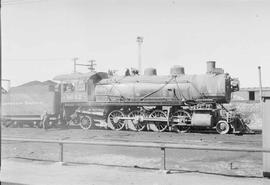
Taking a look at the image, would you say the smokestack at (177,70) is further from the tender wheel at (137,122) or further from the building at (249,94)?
the building at (249,94)

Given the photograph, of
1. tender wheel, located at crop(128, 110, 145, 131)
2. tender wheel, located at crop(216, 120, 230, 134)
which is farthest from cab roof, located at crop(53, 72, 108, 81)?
tender wheel, located at crop(216, 120, 230, 134)

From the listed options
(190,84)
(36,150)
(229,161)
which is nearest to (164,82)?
(190,84)

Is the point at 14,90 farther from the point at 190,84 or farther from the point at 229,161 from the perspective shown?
the point at 229,161

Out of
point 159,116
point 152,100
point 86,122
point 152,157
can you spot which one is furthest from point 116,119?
point 152,157

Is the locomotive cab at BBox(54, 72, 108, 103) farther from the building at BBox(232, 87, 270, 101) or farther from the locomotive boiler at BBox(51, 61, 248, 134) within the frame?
the building at BBox(232, 87, 270, 101)

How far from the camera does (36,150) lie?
1259cm

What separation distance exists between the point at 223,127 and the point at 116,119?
5787 mm

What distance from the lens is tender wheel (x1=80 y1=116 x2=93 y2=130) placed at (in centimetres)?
2101

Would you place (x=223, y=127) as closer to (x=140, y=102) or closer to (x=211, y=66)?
(x=211, y=66)

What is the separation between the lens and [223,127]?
58.4ft

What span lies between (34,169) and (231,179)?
4.35 m

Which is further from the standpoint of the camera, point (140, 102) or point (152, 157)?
point (140, 102)

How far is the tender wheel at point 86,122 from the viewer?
21.0 meters

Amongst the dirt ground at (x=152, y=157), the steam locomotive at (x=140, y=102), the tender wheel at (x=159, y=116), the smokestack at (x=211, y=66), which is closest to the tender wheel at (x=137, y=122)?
the steam locomotive at (x=140, y=102)
